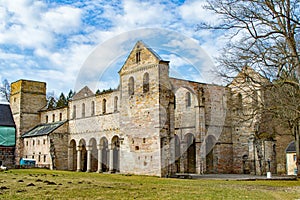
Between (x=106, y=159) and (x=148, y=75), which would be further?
(x=106, y=159)

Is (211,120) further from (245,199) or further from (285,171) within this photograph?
(245,199)

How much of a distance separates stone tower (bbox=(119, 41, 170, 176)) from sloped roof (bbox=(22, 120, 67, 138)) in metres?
14.3

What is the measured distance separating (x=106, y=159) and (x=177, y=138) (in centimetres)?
927

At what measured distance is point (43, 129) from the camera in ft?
169

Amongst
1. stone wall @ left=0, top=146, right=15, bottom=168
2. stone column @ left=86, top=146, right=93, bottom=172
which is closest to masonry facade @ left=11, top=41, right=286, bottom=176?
stone column @ left=86, top=146, right=93, bottom=172

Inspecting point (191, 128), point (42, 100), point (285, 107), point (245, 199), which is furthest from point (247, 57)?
point (42, 100)

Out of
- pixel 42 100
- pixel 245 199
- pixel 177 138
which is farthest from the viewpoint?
pixel 42 100

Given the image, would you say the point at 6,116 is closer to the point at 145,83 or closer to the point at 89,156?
the point at 89,156

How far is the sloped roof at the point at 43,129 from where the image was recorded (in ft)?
160

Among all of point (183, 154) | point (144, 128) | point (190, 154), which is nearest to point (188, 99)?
point (183, 154)

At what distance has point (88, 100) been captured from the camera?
4666 centimetres

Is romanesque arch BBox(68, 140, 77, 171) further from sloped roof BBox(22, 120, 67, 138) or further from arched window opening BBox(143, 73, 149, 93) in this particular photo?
→ arched window opening BBox(143, 73, 149, 93)

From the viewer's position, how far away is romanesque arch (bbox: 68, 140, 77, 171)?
48.6m

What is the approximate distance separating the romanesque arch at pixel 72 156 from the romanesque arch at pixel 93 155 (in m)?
3.69
